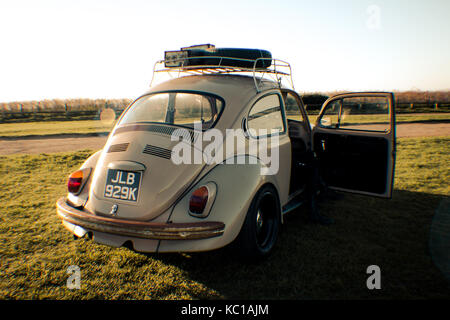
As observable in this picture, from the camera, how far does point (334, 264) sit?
3297 mm

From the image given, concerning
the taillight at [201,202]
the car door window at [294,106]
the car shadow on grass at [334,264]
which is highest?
the car door window at [294,106]

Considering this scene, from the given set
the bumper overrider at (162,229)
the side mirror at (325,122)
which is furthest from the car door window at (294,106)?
the bumper overrider at (162,229)

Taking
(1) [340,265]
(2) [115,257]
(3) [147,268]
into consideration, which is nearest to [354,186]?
(1) [340,265]

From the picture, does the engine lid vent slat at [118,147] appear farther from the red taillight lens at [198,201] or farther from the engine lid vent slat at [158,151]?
the red taillight lens at [198,201]

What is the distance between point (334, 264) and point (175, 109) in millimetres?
2812

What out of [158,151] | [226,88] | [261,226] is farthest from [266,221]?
[226,88]

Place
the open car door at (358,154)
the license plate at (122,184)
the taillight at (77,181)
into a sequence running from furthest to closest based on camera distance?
the open car door at (358,154), the taillight at (77,181), the license plate at (122,184)

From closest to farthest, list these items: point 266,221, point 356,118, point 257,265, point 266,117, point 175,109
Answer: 1. point 257,265
2. point 266,221
3. point 266,117
4. point 175,109
5. point 356,118

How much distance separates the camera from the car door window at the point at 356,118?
16.3 ft

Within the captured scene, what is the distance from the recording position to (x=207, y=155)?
3.12 metres

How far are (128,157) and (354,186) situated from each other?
3.28 metres

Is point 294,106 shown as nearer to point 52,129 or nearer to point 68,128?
point 68,128
